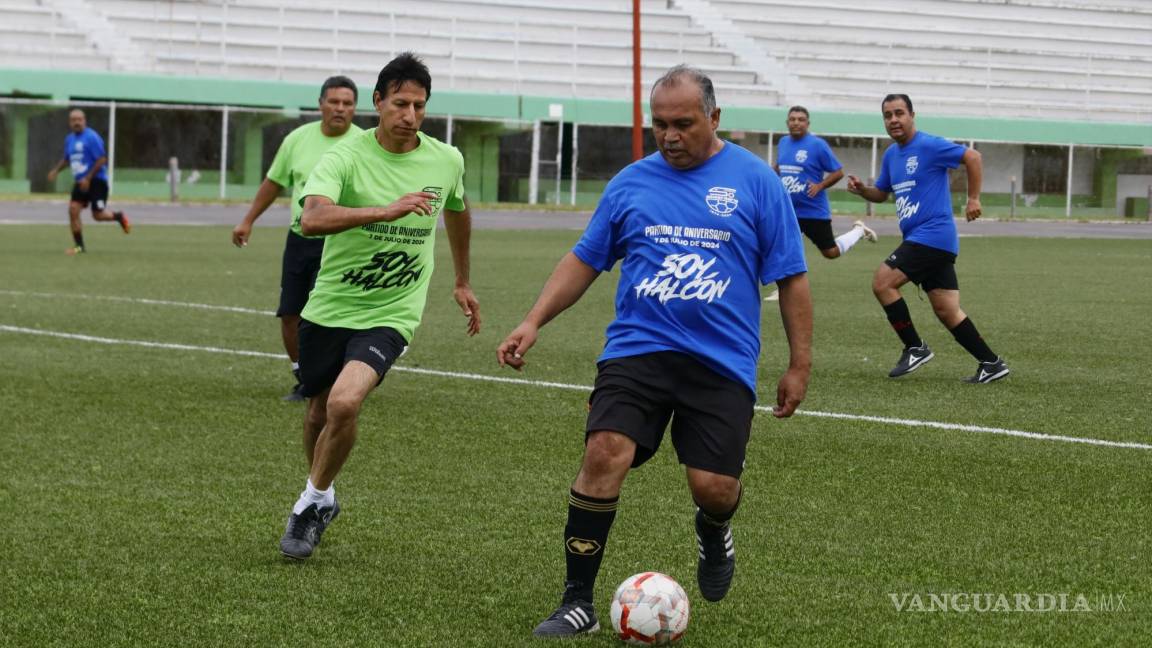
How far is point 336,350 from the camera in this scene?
249 inches

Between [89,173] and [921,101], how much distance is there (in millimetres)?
32525

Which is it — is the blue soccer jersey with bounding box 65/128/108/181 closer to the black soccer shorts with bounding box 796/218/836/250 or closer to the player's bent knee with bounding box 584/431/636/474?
the black soccer shorts with bounding box 796/218/836/250

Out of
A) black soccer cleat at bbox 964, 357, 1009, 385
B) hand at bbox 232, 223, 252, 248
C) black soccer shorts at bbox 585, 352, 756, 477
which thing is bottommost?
black soccer cleat at bbox 964, 357, 1009, 385

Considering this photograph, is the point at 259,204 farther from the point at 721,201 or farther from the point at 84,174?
the point at 84,174

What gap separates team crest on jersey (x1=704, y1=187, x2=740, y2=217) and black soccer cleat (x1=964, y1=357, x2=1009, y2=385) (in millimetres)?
6532

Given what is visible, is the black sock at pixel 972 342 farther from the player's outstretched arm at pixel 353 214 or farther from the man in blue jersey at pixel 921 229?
the player's outstretched arm at pixel 353 214

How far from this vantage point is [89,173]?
78.4 ft

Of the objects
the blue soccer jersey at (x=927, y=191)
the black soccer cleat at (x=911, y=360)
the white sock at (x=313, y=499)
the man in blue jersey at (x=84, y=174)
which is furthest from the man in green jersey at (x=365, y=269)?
the man in blue jersey at (x=84, y=174)

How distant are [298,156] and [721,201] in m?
5.46

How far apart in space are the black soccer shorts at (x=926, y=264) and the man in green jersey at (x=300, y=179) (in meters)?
4.25

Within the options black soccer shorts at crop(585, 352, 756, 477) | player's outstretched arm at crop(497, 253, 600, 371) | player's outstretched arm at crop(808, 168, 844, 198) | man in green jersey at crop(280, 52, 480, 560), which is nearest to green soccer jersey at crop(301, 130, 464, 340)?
man in green jersey at crop(280, 52, 480, 560)

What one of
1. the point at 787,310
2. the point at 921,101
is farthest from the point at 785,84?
the point at 787,310

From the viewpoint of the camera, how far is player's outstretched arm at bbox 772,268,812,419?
5.12 m

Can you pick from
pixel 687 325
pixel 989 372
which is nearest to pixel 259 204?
pixel 989 372
